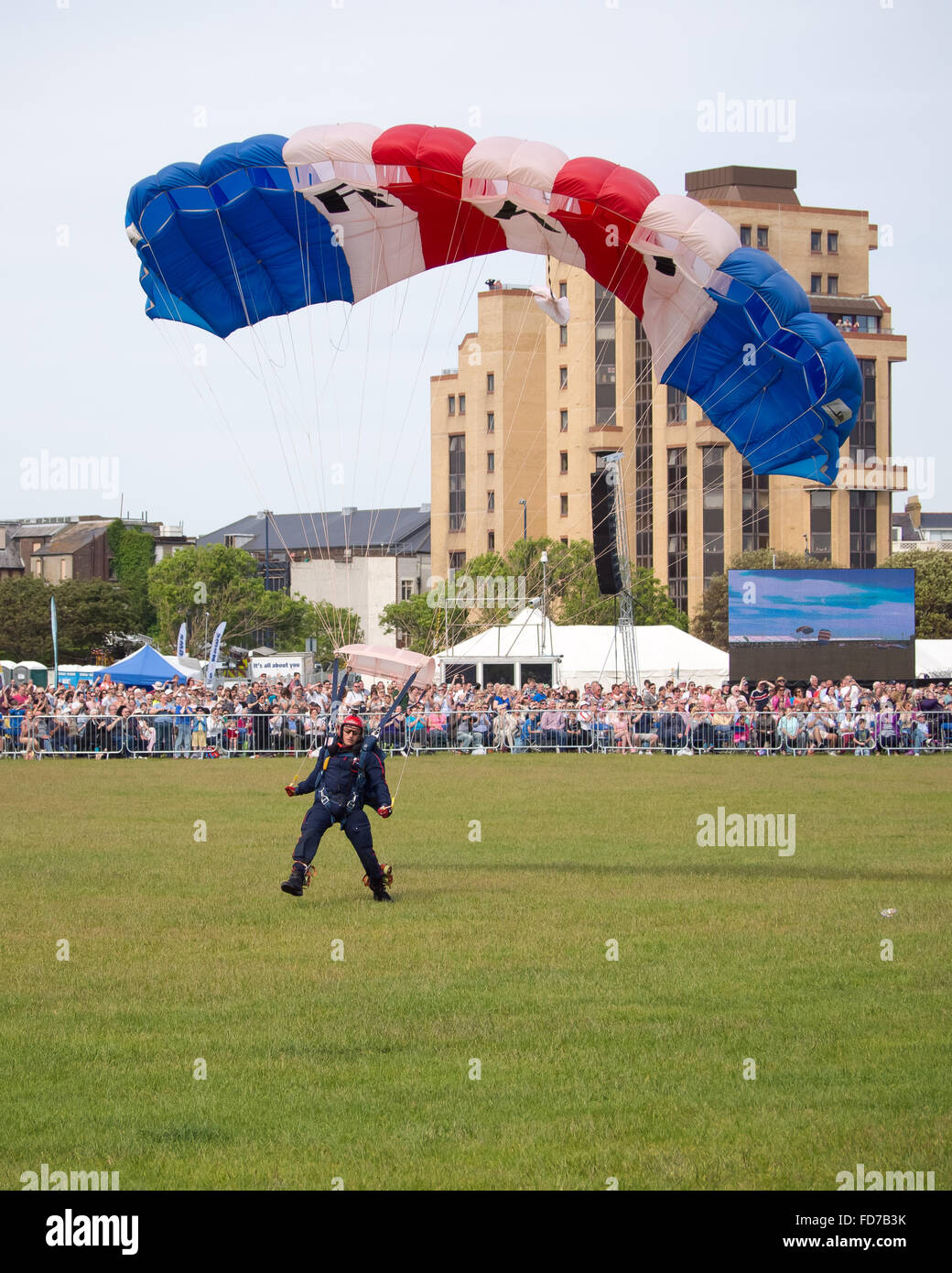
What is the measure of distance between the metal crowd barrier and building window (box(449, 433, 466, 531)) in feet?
237

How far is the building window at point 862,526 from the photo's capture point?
93.1 metres

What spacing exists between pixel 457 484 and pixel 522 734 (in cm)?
7342

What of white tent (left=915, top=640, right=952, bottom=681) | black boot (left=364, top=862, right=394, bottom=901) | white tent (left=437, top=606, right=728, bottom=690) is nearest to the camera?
black boot (left=364, top=862, right=394, bottom=901)

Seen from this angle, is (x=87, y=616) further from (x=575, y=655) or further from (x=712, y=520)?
(x=575, y=655)

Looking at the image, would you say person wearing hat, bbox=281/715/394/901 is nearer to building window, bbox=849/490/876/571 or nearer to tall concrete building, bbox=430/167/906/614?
tall concrete building, bbox=430/167/906/614

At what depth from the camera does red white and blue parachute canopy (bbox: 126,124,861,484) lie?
1380cm

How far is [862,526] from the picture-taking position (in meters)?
93.7

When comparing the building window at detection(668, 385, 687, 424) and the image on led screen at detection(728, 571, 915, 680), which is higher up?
the building window at detection(668, 385, 687, 424)

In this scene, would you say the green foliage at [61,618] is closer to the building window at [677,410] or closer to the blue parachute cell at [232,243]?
the building window at [677,410]

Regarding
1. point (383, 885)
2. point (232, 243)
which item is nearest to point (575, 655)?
point (232, 243)

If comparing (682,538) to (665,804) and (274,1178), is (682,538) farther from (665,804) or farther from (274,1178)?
(274,1178)

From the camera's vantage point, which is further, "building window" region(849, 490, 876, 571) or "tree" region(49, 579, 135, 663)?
"tree" region(49, 579, 135, 663)

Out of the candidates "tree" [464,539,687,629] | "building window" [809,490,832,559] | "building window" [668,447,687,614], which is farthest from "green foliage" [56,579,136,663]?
"building window" [809,490,832,559]
